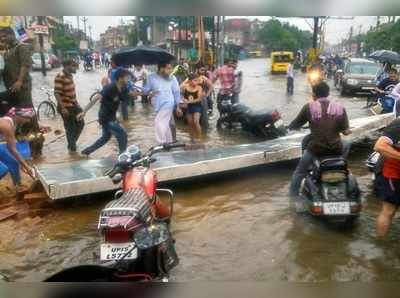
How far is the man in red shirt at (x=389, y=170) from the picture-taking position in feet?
10.8

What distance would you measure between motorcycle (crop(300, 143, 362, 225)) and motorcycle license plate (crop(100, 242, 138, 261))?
2.13 metres

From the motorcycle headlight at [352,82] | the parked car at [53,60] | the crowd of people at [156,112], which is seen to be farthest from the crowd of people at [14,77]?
the motorcycle headlight at [352,82]

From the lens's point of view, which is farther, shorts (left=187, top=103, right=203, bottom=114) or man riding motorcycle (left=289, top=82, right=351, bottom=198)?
shorts (left=187, top=103, right=203, bottom=114)

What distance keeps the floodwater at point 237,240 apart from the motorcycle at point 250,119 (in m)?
2.09

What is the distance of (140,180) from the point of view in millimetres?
3502

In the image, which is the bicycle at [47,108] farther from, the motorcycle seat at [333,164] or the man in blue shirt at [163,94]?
the motorcycle seat at [333,164]

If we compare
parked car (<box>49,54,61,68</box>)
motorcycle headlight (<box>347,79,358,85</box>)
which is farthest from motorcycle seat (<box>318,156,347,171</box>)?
motorcycle headlight (<box>347,79,358,85</box>)

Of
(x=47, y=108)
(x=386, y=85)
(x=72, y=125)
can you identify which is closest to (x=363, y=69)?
(x=386, y=85)

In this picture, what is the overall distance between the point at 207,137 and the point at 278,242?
204 inches

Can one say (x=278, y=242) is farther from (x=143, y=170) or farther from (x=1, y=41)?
(x=1, y=41)

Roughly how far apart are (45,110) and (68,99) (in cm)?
334

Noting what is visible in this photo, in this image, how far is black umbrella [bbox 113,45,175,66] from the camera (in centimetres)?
732

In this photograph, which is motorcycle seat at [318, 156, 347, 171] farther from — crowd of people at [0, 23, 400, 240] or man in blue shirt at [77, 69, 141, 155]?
man in blue shirt at [77, 69, 141, 155]

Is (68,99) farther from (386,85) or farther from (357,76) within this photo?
(357,76)
